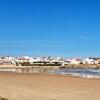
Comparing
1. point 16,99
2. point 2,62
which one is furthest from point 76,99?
point 2,62

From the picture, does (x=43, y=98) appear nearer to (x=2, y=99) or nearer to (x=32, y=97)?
(x=32, y=97)

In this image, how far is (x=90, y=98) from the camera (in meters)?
17.4

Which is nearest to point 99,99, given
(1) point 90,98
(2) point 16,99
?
(1) point 90,98

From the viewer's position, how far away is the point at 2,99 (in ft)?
49.5

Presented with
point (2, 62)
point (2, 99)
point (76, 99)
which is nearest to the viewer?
point (2, 99)

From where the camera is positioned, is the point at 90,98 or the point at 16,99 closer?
the point at 16,99

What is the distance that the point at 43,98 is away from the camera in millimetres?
→ 16812

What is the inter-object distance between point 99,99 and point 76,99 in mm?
1280

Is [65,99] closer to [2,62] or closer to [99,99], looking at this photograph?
[99,99]

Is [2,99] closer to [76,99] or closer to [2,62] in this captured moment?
[76,99]

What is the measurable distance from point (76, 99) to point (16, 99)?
3.19 metres

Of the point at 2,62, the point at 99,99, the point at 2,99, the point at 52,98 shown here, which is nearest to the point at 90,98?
the point at 99,99

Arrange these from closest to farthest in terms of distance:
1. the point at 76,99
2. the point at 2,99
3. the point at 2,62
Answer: the point at 2,99 → the point at 76,99 → the point at 2,62

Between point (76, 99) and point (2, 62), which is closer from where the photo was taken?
point (76, 99)
